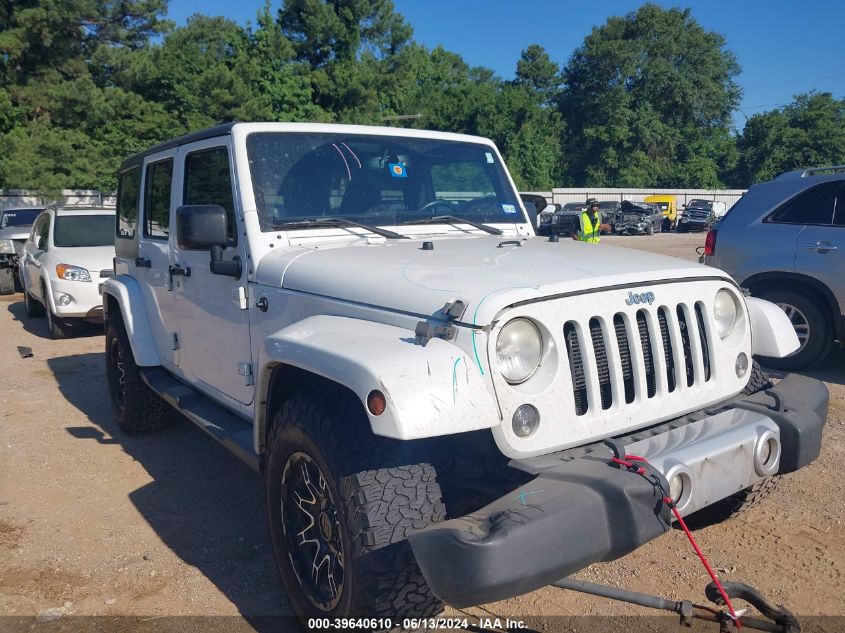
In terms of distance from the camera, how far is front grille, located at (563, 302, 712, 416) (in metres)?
2.55

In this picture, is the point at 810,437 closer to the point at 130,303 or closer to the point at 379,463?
the point at 379,463

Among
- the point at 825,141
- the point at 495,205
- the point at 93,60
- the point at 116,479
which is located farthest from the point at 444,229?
the point at 825,141

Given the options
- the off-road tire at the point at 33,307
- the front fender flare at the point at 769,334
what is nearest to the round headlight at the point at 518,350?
the front fender flare at the point at 769,334

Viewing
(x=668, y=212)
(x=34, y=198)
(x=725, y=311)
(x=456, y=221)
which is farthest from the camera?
(x=668, y=212)

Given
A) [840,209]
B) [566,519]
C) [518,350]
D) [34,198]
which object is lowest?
[566,519]

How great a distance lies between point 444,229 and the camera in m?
3.90

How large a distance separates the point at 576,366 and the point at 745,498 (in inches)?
59.7

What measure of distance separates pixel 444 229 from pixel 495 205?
52cm

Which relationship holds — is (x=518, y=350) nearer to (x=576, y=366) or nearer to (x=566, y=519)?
(x=576, y=366)

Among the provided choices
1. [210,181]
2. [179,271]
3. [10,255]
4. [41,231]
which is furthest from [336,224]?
[10,255]

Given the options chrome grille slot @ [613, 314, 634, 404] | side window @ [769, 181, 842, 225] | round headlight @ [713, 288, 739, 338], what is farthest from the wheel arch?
chrome grille slot @ [613, 314, 634, 404]

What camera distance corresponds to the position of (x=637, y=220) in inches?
1312

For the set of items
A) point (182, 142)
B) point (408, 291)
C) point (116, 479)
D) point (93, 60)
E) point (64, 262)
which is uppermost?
point (93, 60)

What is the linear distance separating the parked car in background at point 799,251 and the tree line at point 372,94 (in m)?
24.9
